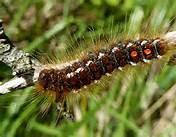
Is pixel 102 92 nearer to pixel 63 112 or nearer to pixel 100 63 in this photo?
pixel 63 112

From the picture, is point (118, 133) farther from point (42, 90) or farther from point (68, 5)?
point (68, 5)

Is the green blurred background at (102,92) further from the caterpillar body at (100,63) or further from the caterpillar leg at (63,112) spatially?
the caterpillar body at (100,63)

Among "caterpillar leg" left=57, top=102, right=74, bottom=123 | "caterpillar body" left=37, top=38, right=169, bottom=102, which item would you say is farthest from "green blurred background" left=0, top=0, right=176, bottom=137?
"caterpillar body" left=37, top=38, right=169, bottom=102

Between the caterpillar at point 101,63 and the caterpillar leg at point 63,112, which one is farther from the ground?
the caterpillar at point 101,63

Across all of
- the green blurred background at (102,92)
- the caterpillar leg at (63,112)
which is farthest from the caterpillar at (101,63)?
the green blurred background at (102,92)

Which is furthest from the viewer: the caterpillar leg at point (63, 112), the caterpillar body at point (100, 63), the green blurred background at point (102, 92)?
the green blurred background at point (102, 92)

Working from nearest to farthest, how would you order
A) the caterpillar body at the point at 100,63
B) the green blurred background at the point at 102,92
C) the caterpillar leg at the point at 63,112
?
the caterpillar body at the point at 100,63 < the caterpillar leg at the point at 63,112 < the green blurred background at the point at 102,92

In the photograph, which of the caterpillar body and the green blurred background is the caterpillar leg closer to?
the green blurred background

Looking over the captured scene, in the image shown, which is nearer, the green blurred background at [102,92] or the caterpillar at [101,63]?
the caterpillar at [101,63]

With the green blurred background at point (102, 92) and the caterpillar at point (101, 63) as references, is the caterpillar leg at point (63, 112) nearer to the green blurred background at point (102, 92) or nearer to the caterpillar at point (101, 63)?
the green blurred background at point (102, 92)
